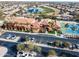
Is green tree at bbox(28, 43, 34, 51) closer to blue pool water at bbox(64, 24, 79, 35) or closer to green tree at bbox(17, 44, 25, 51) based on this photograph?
green tree at bbox(17, 44, 25, 51)

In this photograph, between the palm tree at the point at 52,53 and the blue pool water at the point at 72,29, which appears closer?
the palm tree at the point at 52,53

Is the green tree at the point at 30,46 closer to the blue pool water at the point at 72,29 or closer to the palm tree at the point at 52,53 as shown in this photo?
the palm tree at the point at 52,53

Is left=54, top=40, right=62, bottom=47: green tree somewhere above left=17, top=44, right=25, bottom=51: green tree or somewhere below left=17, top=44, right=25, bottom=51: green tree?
above

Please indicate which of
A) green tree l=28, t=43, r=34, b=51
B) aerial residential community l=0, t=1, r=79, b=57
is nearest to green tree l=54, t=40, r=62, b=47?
aerial residential community l=0, t=1, r=79, b=57

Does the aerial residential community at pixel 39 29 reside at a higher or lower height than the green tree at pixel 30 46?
higher

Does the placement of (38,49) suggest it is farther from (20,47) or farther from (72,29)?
(72,29)

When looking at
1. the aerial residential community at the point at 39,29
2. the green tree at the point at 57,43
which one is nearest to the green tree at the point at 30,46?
the aerial residential community at the point at 39,29

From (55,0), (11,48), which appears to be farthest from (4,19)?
(55,0)

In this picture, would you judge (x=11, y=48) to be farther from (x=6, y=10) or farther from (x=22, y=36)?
(x=6, y=10)

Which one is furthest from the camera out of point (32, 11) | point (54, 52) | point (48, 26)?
point (32, 11)
